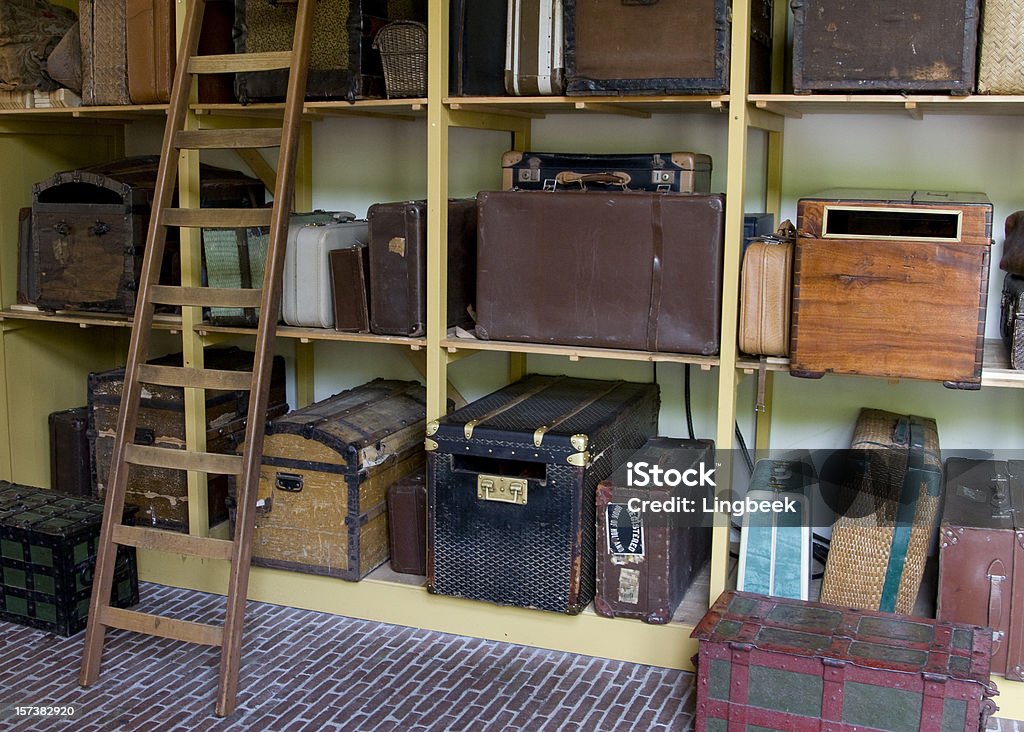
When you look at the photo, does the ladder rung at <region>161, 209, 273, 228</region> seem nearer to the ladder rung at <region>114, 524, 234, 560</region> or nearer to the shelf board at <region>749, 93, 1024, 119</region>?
the ladder rung at <region>114, 524, 234, 560</region>

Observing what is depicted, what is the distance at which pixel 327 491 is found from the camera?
14.0 feet

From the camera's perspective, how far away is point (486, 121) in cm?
434

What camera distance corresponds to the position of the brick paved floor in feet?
11.7

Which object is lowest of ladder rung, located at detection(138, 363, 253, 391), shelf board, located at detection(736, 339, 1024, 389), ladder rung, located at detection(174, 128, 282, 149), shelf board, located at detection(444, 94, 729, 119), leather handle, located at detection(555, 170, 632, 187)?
ladder rung, located at detection(138, 363, 253, 391)

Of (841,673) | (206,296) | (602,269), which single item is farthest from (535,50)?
(841,673)

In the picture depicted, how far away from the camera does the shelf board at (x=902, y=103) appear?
3398mm

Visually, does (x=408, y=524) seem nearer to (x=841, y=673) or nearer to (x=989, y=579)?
(x=841, y=673)

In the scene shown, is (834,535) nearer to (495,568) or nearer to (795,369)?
(795,369)

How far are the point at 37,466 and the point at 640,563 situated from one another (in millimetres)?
3177

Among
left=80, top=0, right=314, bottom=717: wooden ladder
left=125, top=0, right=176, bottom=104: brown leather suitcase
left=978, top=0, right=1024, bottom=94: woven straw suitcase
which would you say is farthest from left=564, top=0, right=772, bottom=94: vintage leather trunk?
left=125, top=0, right=176, bottom=104: brown leather suitcase

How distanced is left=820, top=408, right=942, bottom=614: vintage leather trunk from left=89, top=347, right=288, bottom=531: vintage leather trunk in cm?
256

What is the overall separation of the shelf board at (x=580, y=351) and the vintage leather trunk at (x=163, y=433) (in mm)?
1250

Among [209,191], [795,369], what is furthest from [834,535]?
[209,191]

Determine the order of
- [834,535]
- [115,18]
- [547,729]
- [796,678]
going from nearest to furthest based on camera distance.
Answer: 1. [796,678]
2. [547,729]
3. [834,535]
4. [115,18]
